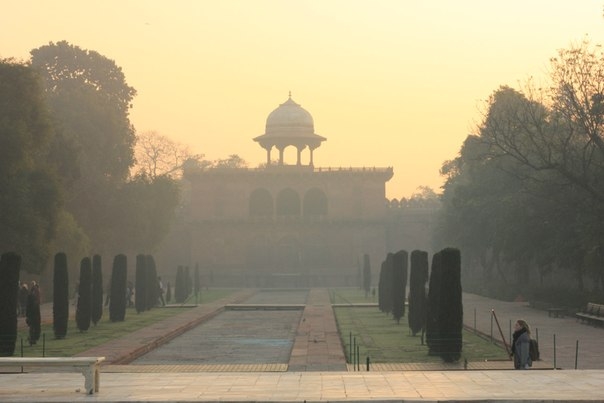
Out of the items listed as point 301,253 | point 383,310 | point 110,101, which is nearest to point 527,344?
point 383,310

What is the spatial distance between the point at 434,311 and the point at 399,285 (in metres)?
11.1

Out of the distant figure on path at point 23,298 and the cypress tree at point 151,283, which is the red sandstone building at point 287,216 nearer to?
the cypress tree at point 151,283

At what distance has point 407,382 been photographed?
15.3 m

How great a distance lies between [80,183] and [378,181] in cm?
3857

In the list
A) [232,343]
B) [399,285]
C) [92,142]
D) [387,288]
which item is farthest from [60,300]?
[92,142]

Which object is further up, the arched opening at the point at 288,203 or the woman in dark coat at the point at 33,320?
the arched opening at the point at 288,203

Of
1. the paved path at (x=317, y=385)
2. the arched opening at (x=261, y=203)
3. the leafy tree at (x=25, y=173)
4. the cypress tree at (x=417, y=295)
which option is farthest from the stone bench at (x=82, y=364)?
the arched opening at (x=261, y=203)

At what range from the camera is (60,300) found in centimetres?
2652

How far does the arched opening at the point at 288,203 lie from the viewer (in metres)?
87.9

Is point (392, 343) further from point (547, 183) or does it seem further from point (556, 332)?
point (547, 183)

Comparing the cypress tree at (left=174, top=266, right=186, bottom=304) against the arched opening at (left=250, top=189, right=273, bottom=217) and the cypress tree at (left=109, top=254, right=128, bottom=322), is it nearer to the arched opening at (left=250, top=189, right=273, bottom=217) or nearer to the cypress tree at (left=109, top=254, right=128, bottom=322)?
the cypress tree at (left=109, top=254, right=128, bottom=322)

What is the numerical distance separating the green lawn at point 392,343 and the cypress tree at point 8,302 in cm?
662

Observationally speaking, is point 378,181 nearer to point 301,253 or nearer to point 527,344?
point 301,253

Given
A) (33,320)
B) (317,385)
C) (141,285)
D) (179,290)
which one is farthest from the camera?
(179,290)
